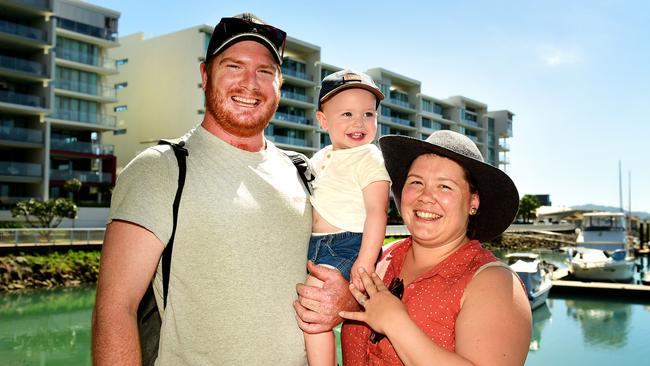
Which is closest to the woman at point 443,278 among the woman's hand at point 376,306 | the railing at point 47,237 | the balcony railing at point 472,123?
the woman's hand at point 376,306

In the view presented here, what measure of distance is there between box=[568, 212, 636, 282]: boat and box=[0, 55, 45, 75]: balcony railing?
3232cm

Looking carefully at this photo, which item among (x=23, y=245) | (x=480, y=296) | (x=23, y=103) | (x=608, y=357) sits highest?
(x=23, y=103)

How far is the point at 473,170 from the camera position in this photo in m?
2.42

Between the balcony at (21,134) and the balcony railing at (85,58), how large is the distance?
254 inches

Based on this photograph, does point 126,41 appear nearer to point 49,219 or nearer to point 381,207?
point 49,219

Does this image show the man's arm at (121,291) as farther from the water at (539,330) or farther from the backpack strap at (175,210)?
the water at (539,330)

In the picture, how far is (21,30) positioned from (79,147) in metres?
7.90

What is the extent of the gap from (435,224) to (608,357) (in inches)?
609

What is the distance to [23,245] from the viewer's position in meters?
18.5

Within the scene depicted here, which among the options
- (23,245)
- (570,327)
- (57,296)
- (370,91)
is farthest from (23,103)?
(370,91)

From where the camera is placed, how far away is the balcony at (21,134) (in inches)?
1190

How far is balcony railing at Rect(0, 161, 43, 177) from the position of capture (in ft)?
97.7

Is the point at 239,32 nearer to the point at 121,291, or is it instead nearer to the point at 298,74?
the point at 121,291

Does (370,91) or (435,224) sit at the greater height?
(370,91)
